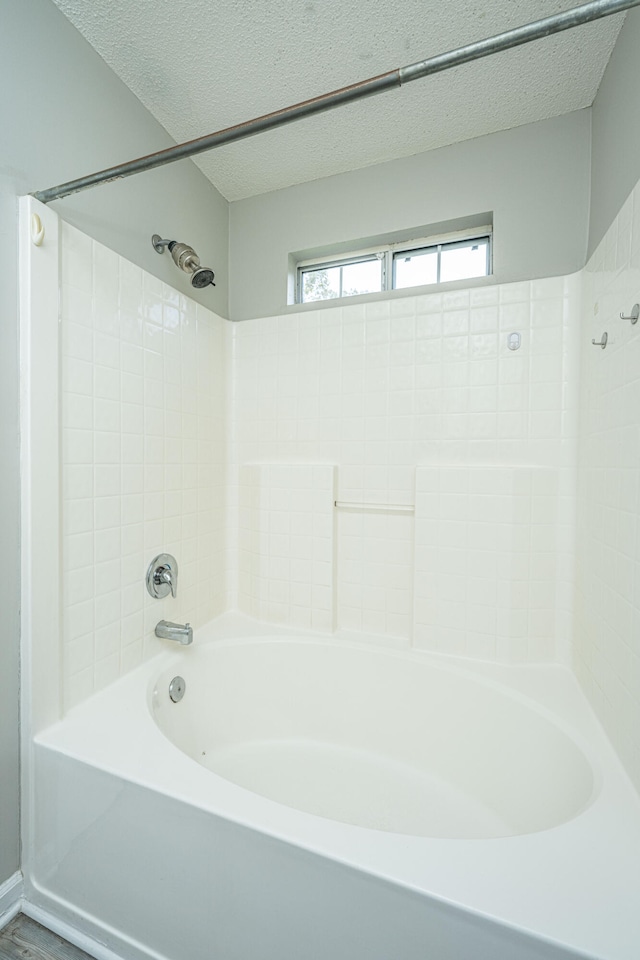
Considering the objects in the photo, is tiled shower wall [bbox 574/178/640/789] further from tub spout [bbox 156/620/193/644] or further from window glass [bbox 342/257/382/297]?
tub spout [bbox 156/620/193/644]

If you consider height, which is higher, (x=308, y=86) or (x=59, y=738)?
(x=308, y=86)

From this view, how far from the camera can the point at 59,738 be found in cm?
111

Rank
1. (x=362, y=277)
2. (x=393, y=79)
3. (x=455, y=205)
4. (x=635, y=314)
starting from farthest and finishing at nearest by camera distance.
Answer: (x=362, y=277) < (x=455, y=205) < (x=635, y=314) < (x=393, y=79)

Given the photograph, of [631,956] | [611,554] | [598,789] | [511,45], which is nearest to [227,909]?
[631,956]

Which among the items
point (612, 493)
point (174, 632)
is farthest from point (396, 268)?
point (174, 632)

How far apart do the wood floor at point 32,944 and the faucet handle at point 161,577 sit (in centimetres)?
89

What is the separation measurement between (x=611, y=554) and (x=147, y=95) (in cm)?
213

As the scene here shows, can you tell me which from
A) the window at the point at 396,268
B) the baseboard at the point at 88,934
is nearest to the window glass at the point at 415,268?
the window at the point at 396,268

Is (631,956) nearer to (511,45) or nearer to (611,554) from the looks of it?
(611,554)

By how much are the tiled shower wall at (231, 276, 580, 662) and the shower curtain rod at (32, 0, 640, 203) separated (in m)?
0.91

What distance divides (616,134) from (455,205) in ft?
1.83

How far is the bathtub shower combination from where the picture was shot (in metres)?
0.78

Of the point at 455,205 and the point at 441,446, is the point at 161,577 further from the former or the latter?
the point at 455,205

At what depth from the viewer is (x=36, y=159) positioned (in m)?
1.13
